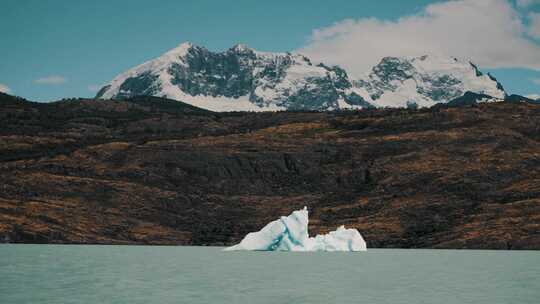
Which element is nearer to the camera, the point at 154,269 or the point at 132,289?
the point at 132,289

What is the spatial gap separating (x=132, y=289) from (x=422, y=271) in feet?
162

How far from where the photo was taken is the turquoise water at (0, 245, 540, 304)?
255 ft

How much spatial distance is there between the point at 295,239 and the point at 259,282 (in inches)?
3743

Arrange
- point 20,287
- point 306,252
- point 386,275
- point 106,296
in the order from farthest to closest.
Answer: point 306,252
point 386,275
point 20,287
point 106,296

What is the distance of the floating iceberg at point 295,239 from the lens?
611 feet

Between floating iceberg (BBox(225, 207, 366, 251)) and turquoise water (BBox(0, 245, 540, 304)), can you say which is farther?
floating iceberg (BBox(225, 207, 366, 251))

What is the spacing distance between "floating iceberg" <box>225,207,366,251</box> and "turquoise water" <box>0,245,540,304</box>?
49162mm

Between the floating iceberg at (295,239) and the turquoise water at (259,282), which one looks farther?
the floating iceberg at (295,239)

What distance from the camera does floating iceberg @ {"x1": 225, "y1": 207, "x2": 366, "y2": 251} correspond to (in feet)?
611

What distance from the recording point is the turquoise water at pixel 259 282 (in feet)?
255

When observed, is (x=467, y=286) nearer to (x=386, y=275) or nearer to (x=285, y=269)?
(x=386, y=275)

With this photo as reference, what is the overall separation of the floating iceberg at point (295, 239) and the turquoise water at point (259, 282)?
161ft

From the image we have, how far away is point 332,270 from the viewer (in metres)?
120

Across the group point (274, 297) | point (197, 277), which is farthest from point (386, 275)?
point (274, 297)
